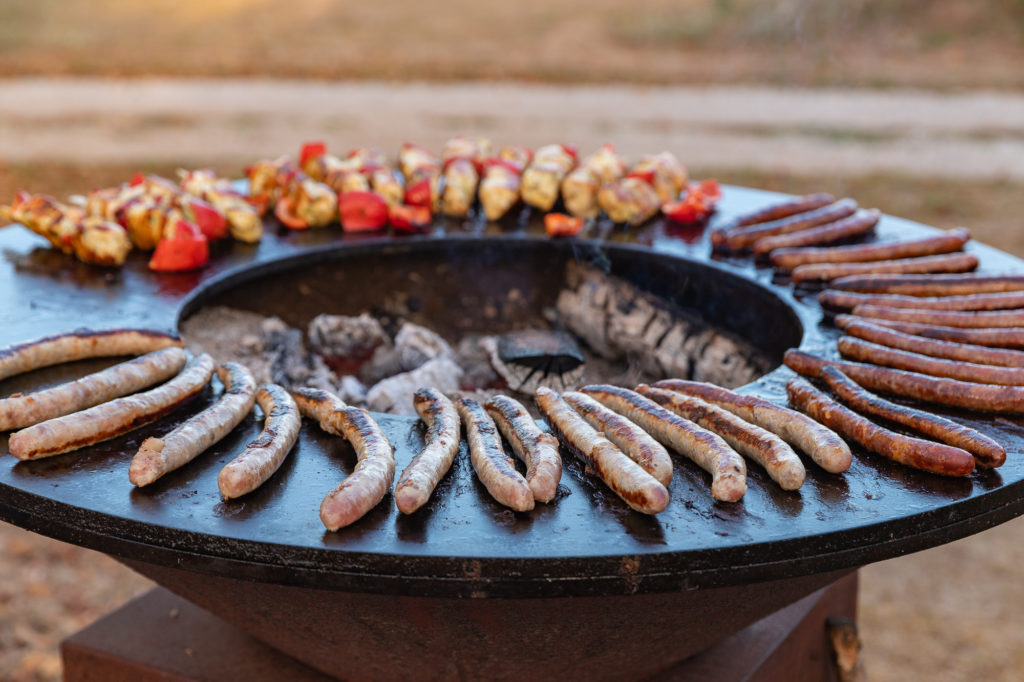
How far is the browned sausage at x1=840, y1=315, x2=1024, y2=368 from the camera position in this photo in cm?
241

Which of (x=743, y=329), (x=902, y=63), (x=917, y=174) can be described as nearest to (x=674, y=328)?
(x=743, y=329)

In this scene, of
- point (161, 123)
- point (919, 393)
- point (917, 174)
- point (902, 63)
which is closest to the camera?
point (919, 393)

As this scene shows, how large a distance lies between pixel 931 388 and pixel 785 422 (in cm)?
49

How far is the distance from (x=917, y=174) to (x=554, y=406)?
10468mm

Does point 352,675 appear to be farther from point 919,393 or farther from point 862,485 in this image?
point 919,393

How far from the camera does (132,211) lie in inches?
133

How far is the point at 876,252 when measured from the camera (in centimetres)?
325

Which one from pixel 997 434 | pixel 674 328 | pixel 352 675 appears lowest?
pixel 352 675

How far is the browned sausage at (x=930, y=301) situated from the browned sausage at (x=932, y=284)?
0.08 feet

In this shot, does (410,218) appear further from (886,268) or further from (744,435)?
(744,435)

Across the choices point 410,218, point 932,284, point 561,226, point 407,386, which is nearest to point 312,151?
point 410,218

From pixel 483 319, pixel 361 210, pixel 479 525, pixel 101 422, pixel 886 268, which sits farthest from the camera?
pixel 483 319

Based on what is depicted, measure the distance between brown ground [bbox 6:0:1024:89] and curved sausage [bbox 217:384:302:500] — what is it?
44.7 feet

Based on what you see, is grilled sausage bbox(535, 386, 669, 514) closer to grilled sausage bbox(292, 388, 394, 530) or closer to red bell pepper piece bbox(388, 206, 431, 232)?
grilled sausage bbox(292, 388, 394, 530)
